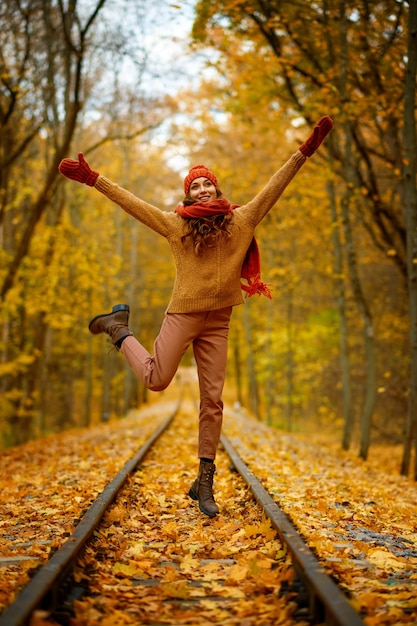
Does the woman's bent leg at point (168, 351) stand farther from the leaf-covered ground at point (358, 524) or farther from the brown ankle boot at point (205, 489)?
the leaf-covered ground at point (358, 524)

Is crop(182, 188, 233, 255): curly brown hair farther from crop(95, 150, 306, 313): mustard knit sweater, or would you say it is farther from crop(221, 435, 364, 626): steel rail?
crop(221, 435, 364, 626): steel rail

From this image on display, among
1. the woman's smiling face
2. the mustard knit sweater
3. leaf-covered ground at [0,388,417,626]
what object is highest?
the woman's smiling face

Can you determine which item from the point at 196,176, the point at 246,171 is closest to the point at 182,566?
the point at 196,176

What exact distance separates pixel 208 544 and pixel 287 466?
3.80 m

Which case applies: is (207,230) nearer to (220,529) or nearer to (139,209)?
(139,209)

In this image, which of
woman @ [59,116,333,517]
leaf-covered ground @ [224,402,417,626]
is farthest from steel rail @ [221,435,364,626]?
woman @ [59,116,333,517]

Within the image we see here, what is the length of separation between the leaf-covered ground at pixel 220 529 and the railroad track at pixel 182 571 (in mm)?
14

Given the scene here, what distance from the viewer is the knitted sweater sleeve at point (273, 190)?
14.5 ft

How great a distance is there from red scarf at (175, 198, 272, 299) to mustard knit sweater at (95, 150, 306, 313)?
104 millimetres

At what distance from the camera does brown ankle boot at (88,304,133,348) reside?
15.5 ft

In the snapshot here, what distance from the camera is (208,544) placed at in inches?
150

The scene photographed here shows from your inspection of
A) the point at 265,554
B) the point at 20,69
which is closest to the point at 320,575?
the point at 265,554

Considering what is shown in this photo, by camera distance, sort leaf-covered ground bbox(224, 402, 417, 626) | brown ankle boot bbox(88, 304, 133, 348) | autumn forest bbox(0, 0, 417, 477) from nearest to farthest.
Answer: leaf-covered ground bbox(224, 402, 417, 626), brown ankle boot bbox(88, 304, 133, 348), autumn forest bbox(0, 0, 417, 477)

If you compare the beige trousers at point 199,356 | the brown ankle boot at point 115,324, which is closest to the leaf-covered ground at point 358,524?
the beige trousers at point 199,356
